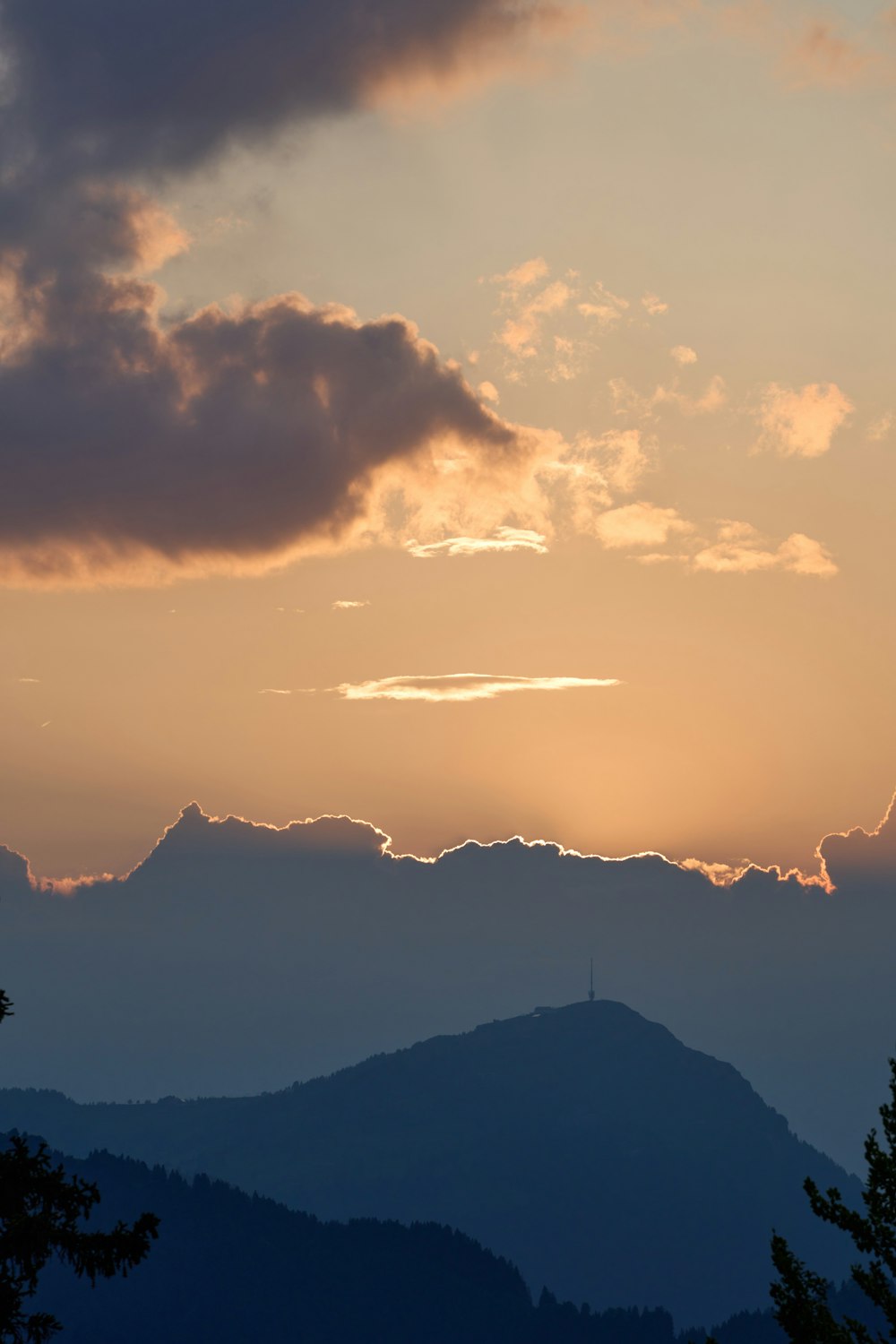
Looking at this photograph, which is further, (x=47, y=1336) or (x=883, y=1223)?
(x=883, y=1223)

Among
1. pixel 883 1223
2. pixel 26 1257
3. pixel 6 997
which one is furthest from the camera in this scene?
pixel 883 1223

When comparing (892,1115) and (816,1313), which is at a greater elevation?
(892,1115)

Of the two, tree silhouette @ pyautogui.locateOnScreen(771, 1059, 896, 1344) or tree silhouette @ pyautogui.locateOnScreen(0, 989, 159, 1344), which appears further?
tree silhouette @ pyautogui.locateOnScreen(771, 1059, 896, 1344)

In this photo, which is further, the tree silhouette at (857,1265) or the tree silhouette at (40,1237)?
the tree silhouette at (857,1265)

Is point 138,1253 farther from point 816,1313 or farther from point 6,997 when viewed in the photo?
point 816,1313

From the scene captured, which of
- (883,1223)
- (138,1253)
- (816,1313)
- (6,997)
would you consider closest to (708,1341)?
(816,1313)

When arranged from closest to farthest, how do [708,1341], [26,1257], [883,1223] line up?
1. [26,1257]
2. [708,1341]
3. [883,1223]

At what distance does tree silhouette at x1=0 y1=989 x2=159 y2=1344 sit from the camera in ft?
96.8

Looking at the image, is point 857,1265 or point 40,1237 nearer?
point 40,1237

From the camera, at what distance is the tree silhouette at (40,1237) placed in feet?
96.8

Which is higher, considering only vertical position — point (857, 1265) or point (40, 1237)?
point (40, 1237)

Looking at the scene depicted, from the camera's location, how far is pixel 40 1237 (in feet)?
97.5

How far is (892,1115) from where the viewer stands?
3881cm

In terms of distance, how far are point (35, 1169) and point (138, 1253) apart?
2747 mm
